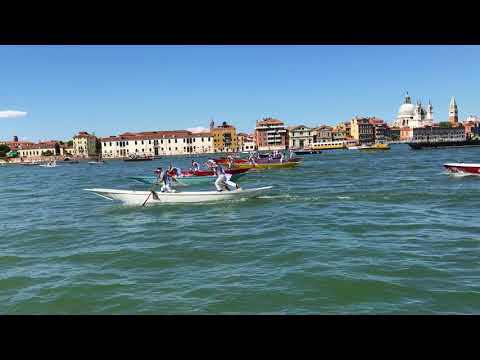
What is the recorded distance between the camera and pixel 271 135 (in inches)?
4813

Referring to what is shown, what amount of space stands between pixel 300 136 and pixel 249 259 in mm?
120328

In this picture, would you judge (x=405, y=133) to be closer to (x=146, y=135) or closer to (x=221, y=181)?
(x=146, y=135)

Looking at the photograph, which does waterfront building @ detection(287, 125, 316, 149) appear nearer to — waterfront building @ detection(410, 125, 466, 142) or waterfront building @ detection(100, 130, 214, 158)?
waterfront building @ detection(100, 130, 214, 158)

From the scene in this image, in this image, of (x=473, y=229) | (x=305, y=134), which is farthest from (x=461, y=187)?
(x=305, y=134)

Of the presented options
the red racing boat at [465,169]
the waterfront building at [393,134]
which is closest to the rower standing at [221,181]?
the red racing boat at [465,169]

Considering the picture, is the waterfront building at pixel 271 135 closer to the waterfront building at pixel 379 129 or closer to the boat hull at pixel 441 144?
the waterfront building at pixel 379 129

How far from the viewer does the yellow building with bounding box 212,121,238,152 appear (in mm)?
120312

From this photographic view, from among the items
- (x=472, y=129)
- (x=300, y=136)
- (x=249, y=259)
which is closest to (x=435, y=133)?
(x=472, y=129)

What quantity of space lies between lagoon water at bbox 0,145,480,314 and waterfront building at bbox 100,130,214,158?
4086 inches

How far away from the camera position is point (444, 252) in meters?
8.38

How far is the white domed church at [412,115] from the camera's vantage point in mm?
153087

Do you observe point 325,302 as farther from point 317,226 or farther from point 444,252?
point 317,226
